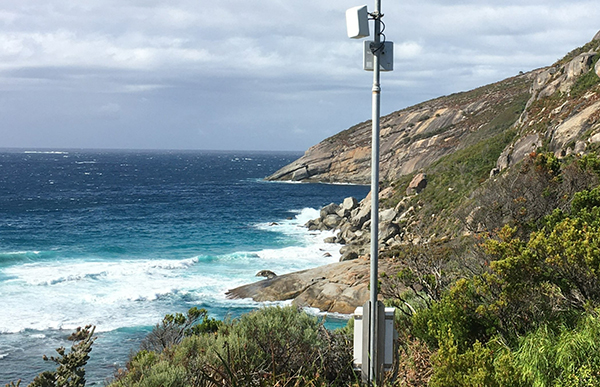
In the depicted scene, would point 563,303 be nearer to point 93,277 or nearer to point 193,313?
point 193,313

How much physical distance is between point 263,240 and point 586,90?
25872mm

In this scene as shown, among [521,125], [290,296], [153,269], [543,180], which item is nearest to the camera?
[543,180]

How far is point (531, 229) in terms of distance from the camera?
Answer: 15195mm

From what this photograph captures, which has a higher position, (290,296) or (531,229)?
(531,229)

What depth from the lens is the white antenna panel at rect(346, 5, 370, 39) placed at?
6141 mm

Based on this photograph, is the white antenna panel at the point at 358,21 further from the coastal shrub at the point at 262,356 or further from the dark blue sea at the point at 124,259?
the dark blue sea at the point at 124,259

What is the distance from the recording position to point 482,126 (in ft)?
210

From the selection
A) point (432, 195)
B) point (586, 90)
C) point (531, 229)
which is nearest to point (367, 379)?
point (531, 229)

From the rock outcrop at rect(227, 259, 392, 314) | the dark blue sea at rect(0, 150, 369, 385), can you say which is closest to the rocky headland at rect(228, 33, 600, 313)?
the rock outcrop at rect(227, 259, 392, 314)

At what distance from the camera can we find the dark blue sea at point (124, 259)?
22453 millimetres

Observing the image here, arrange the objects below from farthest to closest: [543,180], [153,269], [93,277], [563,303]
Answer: [153,269]
[93,277]
[543,180]
[563,303]

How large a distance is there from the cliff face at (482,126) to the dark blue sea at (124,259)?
12.8 metres

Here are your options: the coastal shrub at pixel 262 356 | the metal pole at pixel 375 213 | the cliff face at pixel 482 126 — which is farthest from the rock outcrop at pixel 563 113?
the metal pole at pixel 375 213

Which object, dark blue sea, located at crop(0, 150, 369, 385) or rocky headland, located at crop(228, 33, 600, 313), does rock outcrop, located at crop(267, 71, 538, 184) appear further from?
dark blue sea, located at crop(0, 150, 369, 385)
